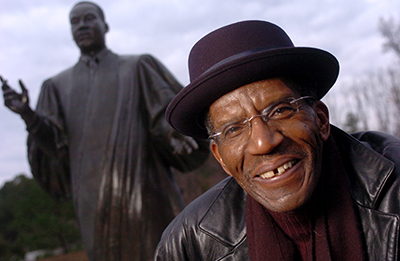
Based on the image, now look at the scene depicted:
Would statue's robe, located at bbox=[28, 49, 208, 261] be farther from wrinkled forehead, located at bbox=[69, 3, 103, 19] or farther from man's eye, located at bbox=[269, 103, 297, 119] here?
man's eye, located at bbox=[269, 103, 297, 119]

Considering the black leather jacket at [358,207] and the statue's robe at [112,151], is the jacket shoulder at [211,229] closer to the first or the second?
the black leather jacket at [358,207]

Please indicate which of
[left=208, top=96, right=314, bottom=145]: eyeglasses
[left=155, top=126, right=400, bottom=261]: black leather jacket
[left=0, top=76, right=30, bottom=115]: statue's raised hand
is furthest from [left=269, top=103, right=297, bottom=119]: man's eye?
[left=0, top=76, right=30, bottom=115]: statue's raised hand

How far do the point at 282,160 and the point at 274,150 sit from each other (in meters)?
0.06

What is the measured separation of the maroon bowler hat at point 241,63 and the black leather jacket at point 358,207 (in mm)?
430

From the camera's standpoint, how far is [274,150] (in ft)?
5.47

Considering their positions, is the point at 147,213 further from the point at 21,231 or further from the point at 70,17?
the point at 21,231

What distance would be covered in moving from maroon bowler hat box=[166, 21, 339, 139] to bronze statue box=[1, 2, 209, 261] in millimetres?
1625

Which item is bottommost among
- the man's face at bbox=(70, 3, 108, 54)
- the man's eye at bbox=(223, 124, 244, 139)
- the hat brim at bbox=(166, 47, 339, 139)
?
the man's eye at bbox=(223, 124, 244, 139)

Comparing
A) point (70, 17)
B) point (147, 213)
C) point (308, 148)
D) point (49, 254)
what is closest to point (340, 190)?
point (308, 148)

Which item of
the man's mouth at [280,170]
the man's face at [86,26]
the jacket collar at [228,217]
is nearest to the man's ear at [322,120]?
the man's mouth at [280,170]

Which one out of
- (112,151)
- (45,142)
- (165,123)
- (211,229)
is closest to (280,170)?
(211,229)

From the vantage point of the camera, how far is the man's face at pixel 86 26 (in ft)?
12.7

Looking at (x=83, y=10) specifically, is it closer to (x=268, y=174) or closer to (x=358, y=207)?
(x=268, y=174)

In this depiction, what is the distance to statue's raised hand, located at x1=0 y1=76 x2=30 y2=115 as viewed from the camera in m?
3.48
